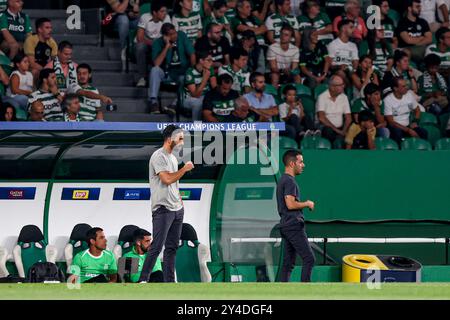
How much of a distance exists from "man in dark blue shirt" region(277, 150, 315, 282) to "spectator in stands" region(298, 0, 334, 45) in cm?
730

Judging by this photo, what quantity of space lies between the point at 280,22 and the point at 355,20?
1.34 metres

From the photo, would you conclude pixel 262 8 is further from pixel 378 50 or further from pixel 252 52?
pixel 378 50

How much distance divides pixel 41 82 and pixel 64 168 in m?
2.23

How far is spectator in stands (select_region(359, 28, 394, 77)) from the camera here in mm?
22719

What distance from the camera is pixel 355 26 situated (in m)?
23.1

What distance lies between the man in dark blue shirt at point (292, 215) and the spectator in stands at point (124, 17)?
6.68 meters

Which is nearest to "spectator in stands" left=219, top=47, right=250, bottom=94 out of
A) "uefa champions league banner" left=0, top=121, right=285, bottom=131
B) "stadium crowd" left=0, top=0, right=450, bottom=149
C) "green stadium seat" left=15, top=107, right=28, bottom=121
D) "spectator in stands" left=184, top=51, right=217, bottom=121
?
"stadium crowd" left=0, top=0, right=450, bottom=149

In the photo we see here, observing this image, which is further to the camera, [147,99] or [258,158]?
[147,99]

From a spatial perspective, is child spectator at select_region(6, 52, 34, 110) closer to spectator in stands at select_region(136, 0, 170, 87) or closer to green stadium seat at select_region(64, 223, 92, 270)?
spectator in stands at select_region(136, 0, 170, 87)

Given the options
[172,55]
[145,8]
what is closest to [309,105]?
[172,55]

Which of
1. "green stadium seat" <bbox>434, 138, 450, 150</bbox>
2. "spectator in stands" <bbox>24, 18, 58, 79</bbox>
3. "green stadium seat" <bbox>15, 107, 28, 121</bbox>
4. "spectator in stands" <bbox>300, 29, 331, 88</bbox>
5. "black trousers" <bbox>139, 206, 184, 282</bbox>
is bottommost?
"black trousers" <bbox>139, 206, 184, 282</bbox>
